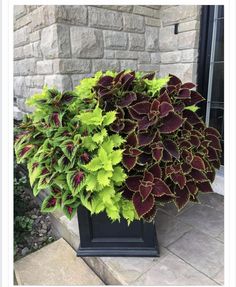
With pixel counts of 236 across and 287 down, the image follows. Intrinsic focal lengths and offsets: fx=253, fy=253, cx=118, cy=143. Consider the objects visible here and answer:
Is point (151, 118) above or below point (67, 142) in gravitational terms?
above

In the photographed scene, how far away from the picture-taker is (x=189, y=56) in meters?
2.19

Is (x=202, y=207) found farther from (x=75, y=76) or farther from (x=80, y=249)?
(x=75, y=76)

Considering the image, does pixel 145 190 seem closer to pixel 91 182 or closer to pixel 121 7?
pixel 91 182

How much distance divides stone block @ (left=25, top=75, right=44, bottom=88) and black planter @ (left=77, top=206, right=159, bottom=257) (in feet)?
4.05

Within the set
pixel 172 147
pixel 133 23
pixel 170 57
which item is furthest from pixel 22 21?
pixel 172 147

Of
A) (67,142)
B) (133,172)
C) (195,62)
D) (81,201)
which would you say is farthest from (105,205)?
(195,62)

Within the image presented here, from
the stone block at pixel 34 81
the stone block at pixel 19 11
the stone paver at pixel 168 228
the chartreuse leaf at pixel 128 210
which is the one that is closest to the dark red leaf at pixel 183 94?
the chartreuse leaf at pixel 128 210

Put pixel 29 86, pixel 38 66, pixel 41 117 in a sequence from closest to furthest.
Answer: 1. pixel 41 117
2. pixel 38 66
3. pixel 29 86

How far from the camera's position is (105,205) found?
1.24 meters

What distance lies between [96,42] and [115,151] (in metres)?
1.18

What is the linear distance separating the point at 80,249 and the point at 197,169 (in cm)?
83

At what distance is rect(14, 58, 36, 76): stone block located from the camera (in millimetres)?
2228

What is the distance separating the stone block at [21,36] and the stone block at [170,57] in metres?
1.25

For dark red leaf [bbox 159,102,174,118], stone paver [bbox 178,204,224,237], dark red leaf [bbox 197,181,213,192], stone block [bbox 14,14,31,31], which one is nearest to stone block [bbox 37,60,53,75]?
stone block [bbox 14,14,31,31]
